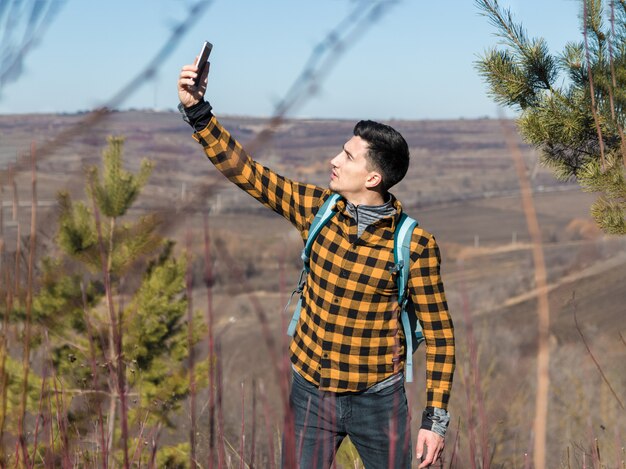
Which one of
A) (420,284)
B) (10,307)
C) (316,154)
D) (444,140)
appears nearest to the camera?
(10,307)

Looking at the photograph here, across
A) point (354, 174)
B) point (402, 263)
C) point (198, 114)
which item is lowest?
point (402, 263)

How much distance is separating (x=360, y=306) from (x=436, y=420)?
0.99ft

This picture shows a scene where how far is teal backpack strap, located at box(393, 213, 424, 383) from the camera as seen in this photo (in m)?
1.76

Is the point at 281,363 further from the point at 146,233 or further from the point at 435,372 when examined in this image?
the point at 435,372

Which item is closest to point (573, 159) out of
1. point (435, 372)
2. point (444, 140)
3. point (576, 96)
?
point (576, 96)

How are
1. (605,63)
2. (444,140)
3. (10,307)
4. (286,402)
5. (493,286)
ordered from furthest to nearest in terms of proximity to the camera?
(444,140)
(493,286)
(605,63)
(10,307)
(286,402)

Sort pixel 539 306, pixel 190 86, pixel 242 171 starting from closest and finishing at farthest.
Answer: pixel 539 306
pixel 190 86
pixel 242 171

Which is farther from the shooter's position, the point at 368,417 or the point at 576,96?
the point at 576,96

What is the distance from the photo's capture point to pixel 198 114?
181cm

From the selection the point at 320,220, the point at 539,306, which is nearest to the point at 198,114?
the point at 320,220

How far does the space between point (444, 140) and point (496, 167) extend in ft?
66.1

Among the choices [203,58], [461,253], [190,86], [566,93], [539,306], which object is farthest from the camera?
[566,93]

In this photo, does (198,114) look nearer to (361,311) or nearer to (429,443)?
(361,311)

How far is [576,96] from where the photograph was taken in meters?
3.49
